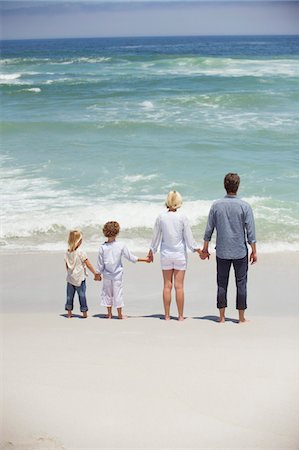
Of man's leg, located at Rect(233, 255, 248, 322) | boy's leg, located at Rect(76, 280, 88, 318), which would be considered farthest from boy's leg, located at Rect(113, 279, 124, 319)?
man's leg, located at Rect(233, 255, 248, 322)

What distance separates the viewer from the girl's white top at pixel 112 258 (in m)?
6.30

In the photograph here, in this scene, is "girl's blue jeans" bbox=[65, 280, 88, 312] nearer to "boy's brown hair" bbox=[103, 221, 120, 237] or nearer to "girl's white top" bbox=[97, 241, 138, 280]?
"girl's white top" bbox=[97, 241, 138, 280]

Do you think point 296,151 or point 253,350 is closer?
point 253,350

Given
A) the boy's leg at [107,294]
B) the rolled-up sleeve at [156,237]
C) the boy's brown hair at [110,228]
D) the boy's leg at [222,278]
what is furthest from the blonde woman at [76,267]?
the boy's leg at [222,278]

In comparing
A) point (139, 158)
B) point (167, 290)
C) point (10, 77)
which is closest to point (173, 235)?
point (167, 290)

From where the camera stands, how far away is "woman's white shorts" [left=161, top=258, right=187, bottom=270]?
6234 mm

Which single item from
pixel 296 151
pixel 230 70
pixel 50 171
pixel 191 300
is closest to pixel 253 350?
pixel 191 300

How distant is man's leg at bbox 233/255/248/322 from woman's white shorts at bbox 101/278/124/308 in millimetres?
1089

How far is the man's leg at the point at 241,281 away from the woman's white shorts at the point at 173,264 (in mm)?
485

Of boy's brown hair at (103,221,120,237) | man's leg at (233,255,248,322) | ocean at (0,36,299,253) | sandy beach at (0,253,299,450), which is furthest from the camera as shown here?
ocean at (0,36,299,253)

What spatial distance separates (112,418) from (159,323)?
2100mm

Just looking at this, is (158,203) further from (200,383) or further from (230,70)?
(230,70)

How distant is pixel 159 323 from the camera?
6184mm

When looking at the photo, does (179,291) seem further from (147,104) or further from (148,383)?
(147,104)
